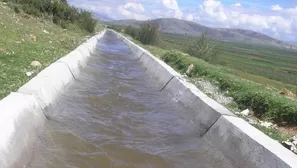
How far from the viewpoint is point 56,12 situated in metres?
30.3

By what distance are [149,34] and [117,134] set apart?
4694 centimetres

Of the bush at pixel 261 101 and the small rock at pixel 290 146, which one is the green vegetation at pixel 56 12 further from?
the small rock at pixel 290 146

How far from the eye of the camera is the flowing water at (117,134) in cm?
569

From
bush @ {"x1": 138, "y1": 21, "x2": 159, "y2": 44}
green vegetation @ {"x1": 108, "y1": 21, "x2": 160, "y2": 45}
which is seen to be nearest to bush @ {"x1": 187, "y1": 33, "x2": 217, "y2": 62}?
green vegetation @ {"x1": 108, "y1": 21, "x2": 160, "y2": 45}

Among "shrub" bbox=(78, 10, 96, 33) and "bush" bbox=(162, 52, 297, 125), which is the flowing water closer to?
"bush" bbox=(162, 52, 297, 125)

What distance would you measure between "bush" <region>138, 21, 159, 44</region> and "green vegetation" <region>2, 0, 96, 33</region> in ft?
45.9

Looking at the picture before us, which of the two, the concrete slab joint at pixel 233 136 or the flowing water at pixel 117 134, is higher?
the concrete slab joint at pixel 233 136

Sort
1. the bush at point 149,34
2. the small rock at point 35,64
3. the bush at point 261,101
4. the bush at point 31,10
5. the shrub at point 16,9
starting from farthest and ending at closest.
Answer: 1. the bush at point 149,34
2. the bush at point 31,10
3. the shrub at point 16,9
4. the small rock at point 35,64
5. the bush at point 261,101

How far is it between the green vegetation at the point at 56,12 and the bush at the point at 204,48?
37.3 ft

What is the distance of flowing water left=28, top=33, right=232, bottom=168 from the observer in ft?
18.7

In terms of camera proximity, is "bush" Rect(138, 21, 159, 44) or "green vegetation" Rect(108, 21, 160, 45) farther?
"bush" Rect(138, 21, 159, 44)

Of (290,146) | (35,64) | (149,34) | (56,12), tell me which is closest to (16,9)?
(56,12)

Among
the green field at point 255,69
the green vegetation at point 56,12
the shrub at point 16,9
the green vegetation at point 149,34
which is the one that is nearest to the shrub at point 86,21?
the green vegetation at point 56,12

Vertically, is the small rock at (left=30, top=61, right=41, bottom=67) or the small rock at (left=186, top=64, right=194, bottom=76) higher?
the small rock at (left=30, top=61, right=41, bottom=67)
